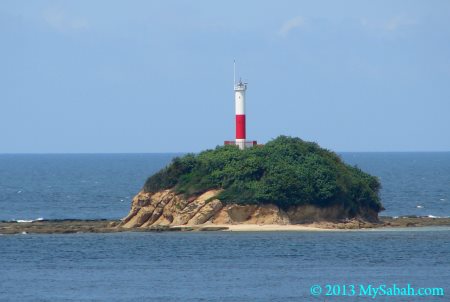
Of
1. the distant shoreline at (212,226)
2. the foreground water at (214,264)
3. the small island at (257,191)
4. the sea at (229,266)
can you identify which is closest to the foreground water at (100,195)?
the distant shoreline at (212,226)

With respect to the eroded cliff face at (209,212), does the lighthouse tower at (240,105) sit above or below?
above

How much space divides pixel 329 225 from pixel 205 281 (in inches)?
861

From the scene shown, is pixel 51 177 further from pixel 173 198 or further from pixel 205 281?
pixel 205 281

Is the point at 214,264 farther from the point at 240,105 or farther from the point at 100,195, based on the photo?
the point at 100,195

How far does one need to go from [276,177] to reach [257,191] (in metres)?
1.66

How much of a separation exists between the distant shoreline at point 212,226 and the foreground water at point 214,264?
1.80 metres

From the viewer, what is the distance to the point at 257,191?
69.8 m

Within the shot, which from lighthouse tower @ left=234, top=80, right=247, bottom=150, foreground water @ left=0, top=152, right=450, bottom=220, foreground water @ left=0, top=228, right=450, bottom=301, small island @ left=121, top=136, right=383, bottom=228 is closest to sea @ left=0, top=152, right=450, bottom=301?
foreground water @ left=0, top=228, right=450, bottom=301

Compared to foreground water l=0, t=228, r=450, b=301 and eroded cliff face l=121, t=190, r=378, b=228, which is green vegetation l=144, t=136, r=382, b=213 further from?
foreground water l=0, t=228, r=450, b=301

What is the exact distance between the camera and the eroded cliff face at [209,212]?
70.1 metres

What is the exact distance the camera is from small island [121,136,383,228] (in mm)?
70125

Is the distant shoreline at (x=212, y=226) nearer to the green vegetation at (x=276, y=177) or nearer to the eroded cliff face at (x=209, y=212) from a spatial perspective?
the eroded cliff face at (x=209, y=212)

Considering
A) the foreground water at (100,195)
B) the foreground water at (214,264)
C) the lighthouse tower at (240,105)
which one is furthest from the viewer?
the foreground water at (100,195)

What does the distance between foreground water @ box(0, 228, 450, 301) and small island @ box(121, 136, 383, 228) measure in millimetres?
3092
